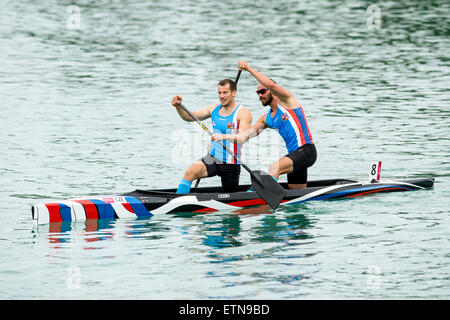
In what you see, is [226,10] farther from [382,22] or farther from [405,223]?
[405,223]

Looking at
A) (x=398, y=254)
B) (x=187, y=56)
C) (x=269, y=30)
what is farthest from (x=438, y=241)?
(x=269, y=30)

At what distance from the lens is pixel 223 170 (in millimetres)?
15531

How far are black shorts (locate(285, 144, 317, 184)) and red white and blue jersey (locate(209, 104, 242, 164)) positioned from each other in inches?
40.9

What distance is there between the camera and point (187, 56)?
39.1 metres

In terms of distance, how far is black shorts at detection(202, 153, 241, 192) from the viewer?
15508 mm

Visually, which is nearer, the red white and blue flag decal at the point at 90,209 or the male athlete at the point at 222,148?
the red white and blue flag decal at the point at 90,209

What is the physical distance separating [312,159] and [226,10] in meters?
41.5

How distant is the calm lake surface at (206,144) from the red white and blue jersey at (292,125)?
1.23m

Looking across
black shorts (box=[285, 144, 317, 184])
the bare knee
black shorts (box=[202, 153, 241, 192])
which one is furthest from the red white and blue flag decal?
black shorts (box=[285, 144, 317, 184])

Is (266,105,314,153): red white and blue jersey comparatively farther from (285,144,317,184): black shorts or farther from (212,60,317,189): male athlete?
(285,144,317,184): black shorts

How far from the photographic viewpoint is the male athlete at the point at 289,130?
15.6 meters

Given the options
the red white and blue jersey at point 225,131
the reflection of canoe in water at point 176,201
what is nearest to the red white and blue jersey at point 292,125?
the red white and blue jersey at point 225,131

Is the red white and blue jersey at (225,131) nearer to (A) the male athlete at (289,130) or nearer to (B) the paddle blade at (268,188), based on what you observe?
(A) the male athlete at (289,130)

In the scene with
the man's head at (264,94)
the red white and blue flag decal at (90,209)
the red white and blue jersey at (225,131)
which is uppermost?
the man's head at (264,94)
